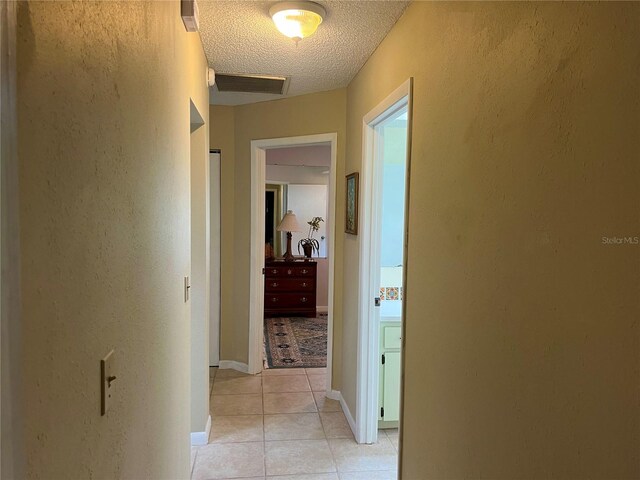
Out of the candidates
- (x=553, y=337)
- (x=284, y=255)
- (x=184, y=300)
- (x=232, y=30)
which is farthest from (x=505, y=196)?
(x=284, y=255)

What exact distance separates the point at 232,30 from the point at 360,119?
37.7 inches

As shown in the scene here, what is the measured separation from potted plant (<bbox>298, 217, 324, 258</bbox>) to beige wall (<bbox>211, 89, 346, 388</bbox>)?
2.25 m

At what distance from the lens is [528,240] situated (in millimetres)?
1094

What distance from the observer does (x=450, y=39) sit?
155 centimetres

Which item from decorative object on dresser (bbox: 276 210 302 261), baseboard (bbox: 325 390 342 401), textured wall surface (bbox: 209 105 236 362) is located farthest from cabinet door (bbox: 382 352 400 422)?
decorative object on dresser (bbox: 276 210 302 261)

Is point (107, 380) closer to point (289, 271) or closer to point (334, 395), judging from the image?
point (334, 395)

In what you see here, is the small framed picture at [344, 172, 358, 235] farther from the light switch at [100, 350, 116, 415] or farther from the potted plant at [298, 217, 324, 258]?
the potted plant at [298, 217, 324, 258]

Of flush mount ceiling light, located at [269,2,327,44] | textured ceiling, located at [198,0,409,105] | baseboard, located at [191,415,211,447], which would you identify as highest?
textured ceiling, located at [198,0,409,105]

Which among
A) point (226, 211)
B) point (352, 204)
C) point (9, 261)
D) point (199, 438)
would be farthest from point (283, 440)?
point (9, 261)

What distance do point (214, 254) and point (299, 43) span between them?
2156 millimetres

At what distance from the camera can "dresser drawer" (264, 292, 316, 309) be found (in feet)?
19.6

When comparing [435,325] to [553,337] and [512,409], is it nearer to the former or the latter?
[512,409]

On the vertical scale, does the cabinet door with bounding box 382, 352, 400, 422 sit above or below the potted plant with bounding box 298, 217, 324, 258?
below

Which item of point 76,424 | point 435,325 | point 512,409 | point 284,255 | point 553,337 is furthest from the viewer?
point 284,255
